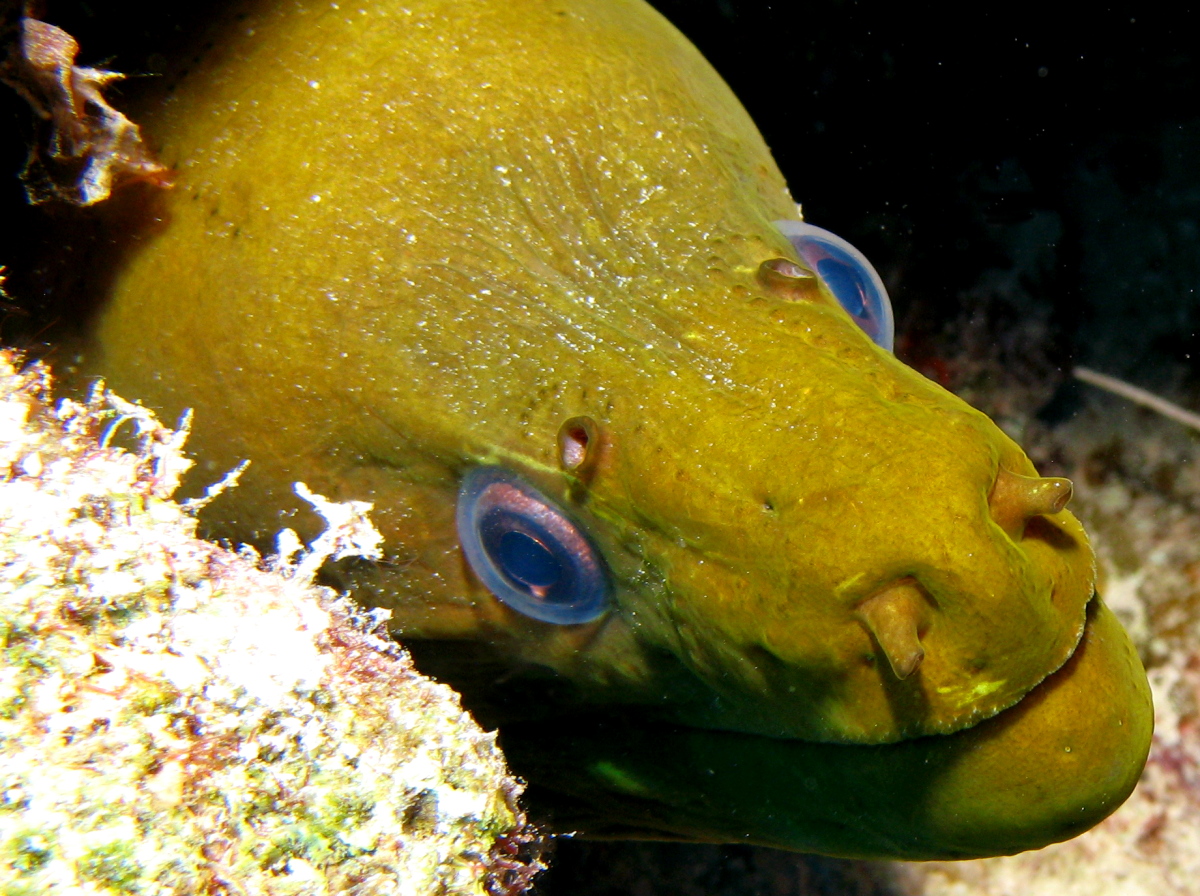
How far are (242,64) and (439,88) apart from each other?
47 centimetres

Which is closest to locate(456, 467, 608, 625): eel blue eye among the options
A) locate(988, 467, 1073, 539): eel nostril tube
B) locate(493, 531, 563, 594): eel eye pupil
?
locate(493, 531, 563, 594): eel eye pupil

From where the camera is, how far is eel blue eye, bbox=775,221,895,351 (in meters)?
2.15

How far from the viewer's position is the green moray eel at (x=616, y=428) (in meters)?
1.52

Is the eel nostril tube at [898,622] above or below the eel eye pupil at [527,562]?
above

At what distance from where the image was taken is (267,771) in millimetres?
1199

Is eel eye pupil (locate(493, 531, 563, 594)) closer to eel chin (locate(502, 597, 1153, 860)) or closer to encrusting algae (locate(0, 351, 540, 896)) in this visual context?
encrusting algae (locate(0, 351, 540, 896))

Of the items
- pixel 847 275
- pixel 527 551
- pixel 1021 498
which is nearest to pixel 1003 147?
pixel 847 275

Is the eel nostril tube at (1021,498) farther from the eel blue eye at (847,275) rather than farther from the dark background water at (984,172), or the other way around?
the dark background water at (984,172)

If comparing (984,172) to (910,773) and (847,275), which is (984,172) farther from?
(910,773)

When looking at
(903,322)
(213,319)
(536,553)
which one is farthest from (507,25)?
(903,322)

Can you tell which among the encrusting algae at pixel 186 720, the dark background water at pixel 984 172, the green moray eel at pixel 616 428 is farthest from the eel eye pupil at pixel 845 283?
the dark background water at pixel 984 172

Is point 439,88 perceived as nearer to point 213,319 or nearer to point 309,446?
point 213,319

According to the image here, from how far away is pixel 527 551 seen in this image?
1823 millimetres

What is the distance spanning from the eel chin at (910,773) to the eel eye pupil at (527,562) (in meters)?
0.53
